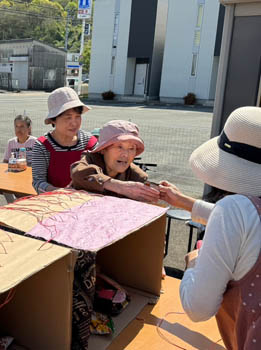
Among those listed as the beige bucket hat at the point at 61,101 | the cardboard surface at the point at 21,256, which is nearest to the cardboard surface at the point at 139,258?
the cardboard surface at the point at 21,256

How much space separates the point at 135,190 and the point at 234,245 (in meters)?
0.80

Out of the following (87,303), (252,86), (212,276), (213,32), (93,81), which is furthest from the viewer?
(93,81)

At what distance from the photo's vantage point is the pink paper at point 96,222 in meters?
1.20

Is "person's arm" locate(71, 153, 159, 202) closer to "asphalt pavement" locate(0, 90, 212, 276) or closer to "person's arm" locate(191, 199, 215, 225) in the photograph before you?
"person's arm" locate(191, 199, 215, 225)

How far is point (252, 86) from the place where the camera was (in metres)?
4.56

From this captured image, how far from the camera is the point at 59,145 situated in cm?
261

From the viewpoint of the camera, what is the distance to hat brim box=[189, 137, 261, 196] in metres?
1.07

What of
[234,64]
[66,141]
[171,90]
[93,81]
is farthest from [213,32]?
[66,141]

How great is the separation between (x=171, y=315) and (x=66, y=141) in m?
1.44

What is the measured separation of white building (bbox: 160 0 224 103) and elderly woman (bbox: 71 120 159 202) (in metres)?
24.8

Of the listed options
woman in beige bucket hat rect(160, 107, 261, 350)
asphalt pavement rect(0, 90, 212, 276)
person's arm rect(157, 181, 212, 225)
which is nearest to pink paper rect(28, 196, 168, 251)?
person's arm rect(157, 181, 212, 225)

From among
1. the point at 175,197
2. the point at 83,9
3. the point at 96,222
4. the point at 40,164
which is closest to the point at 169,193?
the point at 175,197

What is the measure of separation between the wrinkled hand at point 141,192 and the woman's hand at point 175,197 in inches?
1.2

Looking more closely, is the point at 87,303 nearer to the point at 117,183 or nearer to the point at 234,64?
the point at 117,183
